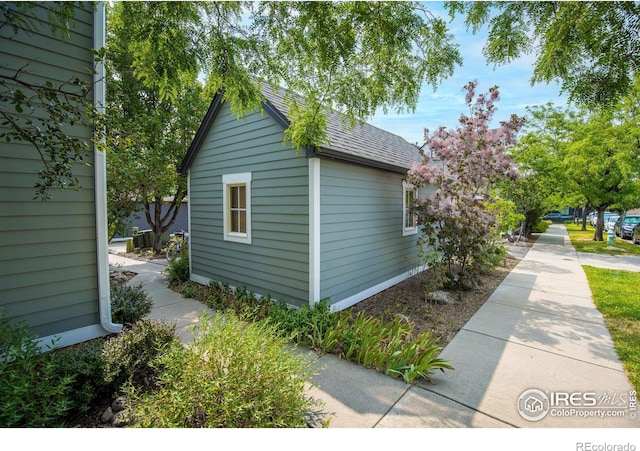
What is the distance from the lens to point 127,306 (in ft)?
13.9

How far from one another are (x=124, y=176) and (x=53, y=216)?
227 inches

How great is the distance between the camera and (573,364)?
11.9 feet

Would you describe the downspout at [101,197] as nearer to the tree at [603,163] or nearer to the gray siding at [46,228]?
the gray siding at [46,228]

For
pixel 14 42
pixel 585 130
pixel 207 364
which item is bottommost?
pixel 207 364

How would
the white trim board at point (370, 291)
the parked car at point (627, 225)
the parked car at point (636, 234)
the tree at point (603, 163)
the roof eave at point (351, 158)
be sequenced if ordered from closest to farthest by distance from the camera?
the roof eave at point (351, 158)
the white trim board at point (370, 291)
the tree at point (603, 163)
the parked car at point (636, 234)
the parked car at point (627, 225)

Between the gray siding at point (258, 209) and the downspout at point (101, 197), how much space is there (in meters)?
2.52

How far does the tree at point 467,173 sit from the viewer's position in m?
6.06

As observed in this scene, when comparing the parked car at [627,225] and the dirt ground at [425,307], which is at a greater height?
the parked car at [627,225]

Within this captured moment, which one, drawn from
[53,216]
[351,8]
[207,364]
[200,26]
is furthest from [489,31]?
[53,216]

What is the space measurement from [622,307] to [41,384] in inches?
339

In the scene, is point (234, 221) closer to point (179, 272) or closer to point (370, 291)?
point (179, 272)

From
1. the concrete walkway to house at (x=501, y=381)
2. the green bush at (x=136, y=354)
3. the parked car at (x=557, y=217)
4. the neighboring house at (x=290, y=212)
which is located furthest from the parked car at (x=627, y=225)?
the parked car at (x=557, y=217)

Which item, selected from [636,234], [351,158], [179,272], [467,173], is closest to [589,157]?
[636,234]
